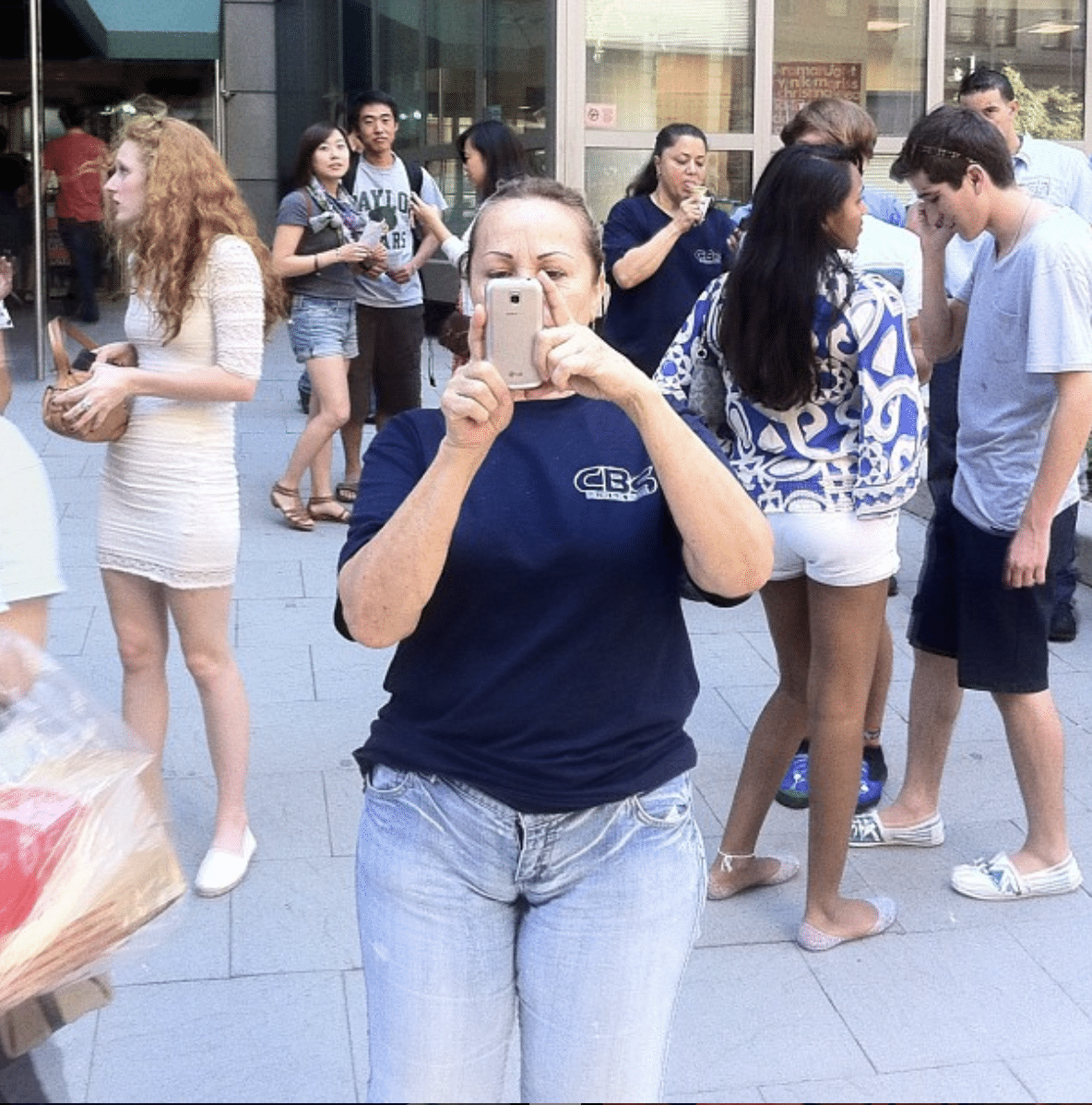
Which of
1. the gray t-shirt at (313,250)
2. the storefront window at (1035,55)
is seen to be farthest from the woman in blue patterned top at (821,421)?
the storefront window at (1035,55)

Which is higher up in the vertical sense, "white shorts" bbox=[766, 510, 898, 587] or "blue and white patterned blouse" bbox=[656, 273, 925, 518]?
"blue and white patterned blouse" bbox=[656, 273, 925, 518]

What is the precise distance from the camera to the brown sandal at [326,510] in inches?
333

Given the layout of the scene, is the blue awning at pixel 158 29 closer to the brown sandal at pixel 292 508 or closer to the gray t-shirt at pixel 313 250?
the gray t-shirt at pixel 313 250

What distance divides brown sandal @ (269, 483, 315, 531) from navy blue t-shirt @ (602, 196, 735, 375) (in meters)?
2.45

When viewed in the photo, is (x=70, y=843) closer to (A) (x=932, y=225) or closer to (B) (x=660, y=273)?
(A) (x=932, y=225)

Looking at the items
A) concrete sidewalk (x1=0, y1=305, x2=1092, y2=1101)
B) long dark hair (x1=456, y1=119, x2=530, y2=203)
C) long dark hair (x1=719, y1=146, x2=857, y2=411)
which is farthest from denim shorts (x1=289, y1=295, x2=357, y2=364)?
long dark hair (x1=719, y1=146, x2=857, y2=411)

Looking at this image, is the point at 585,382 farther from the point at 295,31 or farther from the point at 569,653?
the point at 295,31


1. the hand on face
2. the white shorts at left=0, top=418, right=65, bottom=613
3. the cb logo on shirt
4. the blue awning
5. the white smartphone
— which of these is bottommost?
the white shorts at left=0, top=418, right=65, bottom=613

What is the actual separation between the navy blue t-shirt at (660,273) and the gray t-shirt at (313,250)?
208cm

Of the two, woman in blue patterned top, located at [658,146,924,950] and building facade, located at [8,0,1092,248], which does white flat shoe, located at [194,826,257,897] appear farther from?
building facade, located at [8,0,1092,248]

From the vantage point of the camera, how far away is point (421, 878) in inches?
91.6

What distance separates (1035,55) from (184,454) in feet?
31.6

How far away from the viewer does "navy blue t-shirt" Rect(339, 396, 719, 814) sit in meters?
2.32

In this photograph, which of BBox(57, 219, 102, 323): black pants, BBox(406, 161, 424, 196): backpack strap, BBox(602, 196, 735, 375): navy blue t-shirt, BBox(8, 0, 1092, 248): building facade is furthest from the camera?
BBox(57, 219, 102, 323): black pants
